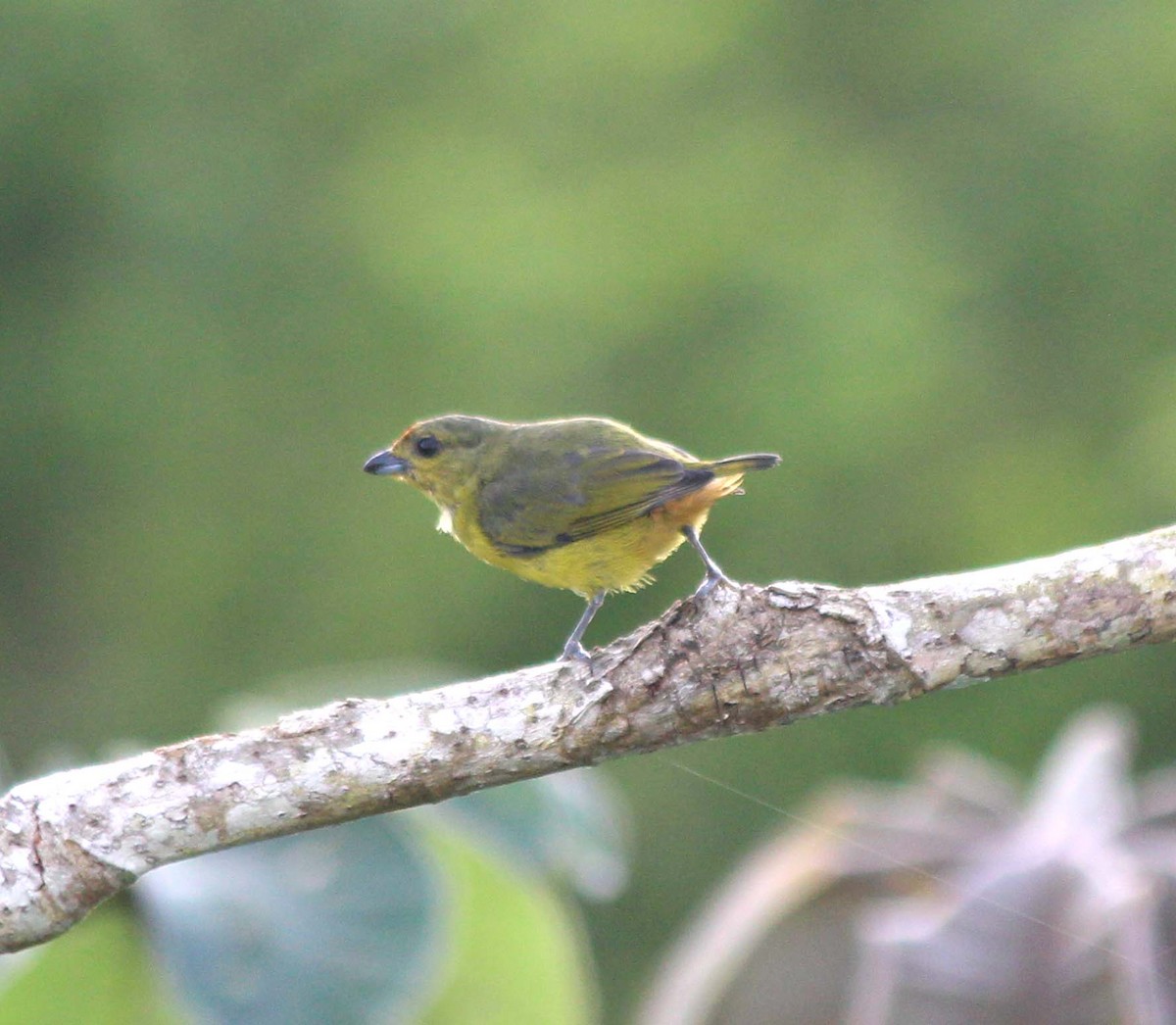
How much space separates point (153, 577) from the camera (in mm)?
11328

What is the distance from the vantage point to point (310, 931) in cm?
315

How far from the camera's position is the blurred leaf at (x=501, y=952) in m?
3.58

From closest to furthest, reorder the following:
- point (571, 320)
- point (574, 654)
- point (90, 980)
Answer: point (574, 654) → point (90, 980) → point (571, 320)

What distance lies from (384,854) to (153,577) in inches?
341

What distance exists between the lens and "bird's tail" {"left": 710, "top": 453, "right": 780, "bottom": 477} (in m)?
2.65

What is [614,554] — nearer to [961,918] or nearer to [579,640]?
[579,640]

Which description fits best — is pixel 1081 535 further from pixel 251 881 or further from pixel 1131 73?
pixel 251 881

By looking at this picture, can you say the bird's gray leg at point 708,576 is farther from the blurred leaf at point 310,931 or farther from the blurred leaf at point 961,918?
the blurred leaf at point 310,931

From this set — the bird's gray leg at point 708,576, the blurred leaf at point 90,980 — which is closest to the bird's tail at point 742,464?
the bird's gray leg at point 708,576

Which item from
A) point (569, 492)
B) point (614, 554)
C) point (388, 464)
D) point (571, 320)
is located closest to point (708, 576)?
point (614, 554)

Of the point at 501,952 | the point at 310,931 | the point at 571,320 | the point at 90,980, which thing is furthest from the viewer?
the point at 571,320

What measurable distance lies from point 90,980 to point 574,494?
4.12 feet

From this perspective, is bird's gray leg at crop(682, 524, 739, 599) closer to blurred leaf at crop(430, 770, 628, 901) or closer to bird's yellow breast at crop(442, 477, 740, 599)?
bird's yellow breast at crop(442, 477, 740, 599)

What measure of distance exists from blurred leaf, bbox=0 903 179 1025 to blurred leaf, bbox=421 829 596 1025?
2.17 feet
